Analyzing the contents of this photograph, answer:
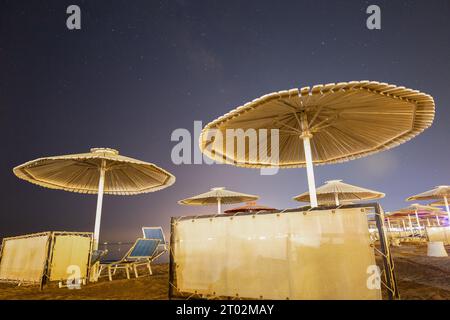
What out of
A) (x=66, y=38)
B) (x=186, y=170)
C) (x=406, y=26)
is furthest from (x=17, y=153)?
(x=406, y=26)

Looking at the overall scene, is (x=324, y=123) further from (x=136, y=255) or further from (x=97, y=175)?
(x=97, y=175)

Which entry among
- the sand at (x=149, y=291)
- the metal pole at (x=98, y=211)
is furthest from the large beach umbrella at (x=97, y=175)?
the sand at (x=149, y=291)

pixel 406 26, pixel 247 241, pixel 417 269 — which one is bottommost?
pixel 417 269

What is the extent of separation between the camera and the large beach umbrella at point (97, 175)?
610 cm

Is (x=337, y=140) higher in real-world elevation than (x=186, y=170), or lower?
lower

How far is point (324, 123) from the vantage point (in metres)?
4.75

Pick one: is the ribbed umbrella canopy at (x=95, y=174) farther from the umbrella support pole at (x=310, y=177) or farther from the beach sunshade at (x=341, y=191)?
the beach sunshade at (x=341, y=191)

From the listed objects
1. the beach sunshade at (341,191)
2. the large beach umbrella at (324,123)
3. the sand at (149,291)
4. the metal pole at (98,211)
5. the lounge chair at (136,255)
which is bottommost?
the sand at (149,291)

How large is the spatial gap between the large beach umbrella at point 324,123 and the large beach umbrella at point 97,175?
2.32 metres

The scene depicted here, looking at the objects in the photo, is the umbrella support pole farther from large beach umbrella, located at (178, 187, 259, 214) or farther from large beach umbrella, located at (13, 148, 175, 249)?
large beach umbrella, located at (178, 187, 259, 214)

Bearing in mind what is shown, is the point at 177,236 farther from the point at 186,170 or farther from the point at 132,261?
the point at 186,170

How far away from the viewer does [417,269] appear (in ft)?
19.5

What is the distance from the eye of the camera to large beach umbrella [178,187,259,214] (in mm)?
10508

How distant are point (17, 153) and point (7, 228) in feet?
19.0
